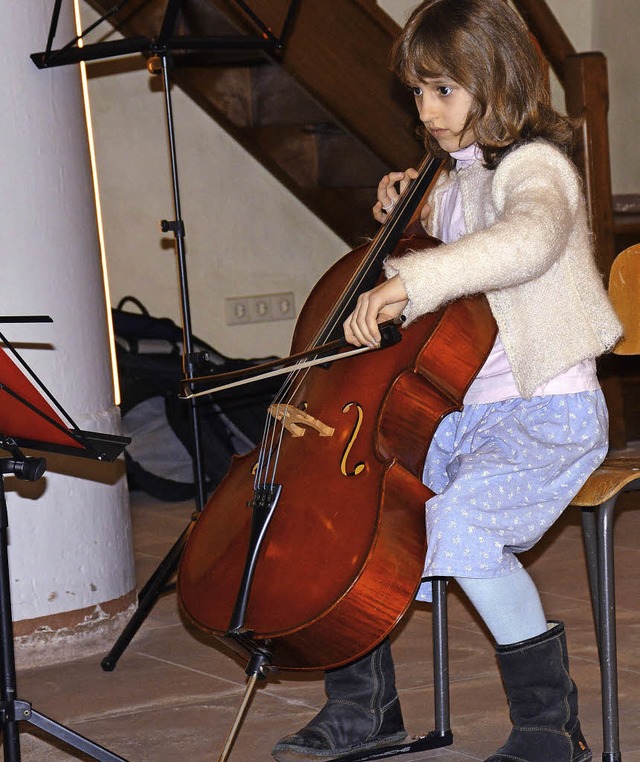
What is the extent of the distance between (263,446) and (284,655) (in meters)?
0.29

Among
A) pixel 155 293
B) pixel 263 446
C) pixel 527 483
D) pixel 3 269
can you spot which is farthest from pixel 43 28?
pixel 155 293

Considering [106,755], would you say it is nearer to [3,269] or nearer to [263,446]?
[263,446]

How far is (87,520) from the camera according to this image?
2.44 meters

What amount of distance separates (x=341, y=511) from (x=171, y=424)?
233 centimetres

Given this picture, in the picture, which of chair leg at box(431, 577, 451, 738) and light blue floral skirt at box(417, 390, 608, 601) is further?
chair leg at box(431, 577, 451, 738)

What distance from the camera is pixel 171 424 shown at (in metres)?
3.82

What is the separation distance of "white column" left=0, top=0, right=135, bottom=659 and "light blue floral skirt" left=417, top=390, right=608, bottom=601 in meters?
1.00

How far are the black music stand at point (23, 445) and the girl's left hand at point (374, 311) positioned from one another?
298 millimetres

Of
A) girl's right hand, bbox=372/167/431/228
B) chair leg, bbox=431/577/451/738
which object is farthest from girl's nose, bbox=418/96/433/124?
chair leg, bbox=431/577/451/738

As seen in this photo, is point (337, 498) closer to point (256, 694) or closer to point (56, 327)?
point (256, 694)

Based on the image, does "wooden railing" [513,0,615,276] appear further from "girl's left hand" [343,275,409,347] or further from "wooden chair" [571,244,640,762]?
"girl's left hand" [343,275,409,347]

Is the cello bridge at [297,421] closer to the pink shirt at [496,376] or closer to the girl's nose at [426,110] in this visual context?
the pink shirt at [496,376]

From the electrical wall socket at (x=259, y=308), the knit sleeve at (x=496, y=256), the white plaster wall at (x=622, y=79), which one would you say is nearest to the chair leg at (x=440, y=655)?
the knit sleeve at (x=496, y=256)

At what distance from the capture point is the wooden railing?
366 cm
